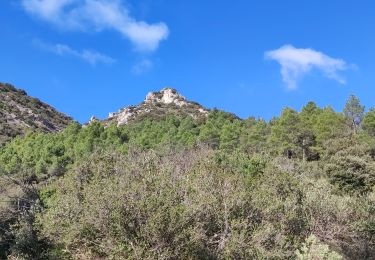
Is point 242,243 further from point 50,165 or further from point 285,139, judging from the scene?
point 50,165

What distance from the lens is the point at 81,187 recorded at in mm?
27234

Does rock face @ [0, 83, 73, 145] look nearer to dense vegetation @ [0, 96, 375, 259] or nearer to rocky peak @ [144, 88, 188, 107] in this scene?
rocky peak @ [144, 88, 188, 107]

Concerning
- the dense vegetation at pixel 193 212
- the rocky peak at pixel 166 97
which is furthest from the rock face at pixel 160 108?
the dense vegetation at pixel 193 212

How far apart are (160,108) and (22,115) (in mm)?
43984

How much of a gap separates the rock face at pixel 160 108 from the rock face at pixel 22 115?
18731mm

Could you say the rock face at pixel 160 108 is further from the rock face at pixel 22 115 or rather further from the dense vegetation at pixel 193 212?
the dense vegetation at pixel 193 212

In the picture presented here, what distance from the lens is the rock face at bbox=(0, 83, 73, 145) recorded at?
110 meters

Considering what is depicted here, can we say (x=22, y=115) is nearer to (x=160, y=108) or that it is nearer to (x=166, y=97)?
(x=160, y=108)

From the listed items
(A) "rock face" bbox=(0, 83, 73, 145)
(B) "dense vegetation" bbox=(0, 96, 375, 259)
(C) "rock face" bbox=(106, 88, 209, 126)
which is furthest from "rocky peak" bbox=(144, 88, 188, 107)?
(B) "dense vegetation" bbox=(0, 96, 375, 259)

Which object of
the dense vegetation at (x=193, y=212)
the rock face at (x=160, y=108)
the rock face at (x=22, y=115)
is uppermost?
the rock face at (x=160, y=108)

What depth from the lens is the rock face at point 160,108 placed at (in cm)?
13538

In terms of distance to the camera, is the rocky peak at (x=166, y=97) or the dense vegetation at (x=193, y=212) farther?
the rocky peak at (x=166, y=97)

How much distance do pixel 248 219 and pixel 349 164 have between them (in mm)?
32816

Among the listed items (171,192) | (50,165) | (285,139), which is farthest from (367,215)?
(50,165)
